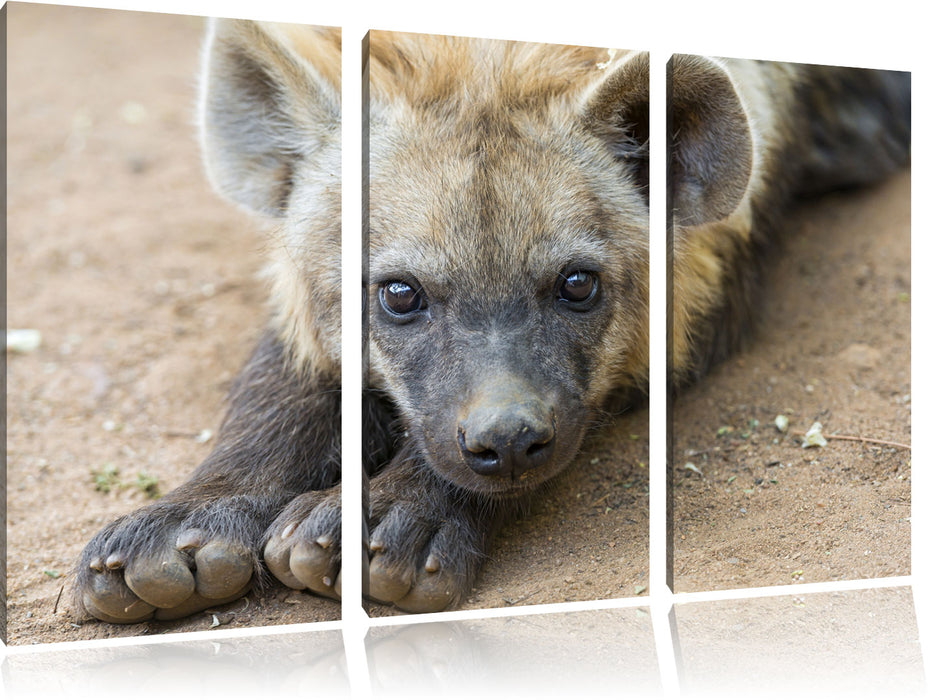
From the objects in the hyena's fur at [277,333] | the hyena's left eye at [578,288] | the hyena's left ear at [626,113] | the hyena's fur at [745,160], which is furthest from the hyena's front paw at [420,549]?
the hyena's left ear at [626,113]

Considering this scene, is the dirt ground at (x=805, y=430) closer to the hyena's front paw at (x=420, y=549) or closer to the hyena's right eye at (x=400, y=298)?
the hyena's front paw at (x=420, y=549)

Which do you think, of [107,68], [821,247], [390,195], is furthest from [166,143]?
[821,247]

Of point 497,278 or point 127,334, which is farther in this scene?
point 127,334

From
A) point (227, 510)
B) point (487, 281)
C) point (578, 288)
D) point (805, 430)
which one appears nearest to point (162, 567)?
point (227, 510)

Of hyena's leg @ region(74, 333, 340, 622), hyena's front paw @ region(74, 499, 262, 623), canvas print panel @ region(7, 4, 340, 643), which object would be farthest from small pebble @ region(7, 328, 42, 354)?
hyena's front paw @ region(74, 499, 262, 623)

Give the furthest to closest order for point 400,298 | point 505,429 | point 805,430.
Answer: point 805,430
point 400,298
point 505,429

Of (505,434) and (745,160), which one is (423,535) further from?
(745,160)

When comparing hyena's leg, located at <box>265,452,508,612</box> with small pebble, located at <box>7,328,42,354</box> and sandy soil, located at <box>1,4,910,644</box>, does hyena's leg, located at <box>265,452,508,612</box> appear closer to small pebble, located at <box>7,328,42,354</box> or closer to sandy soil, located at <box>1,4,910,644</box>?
sandy soil, located at <box>1,4,910,644</box>

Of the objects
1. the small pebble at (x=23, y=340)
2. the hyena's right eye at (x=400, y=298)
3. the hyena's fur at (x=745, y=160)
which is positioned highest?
the hyena's fur at (x=745, y=160)
